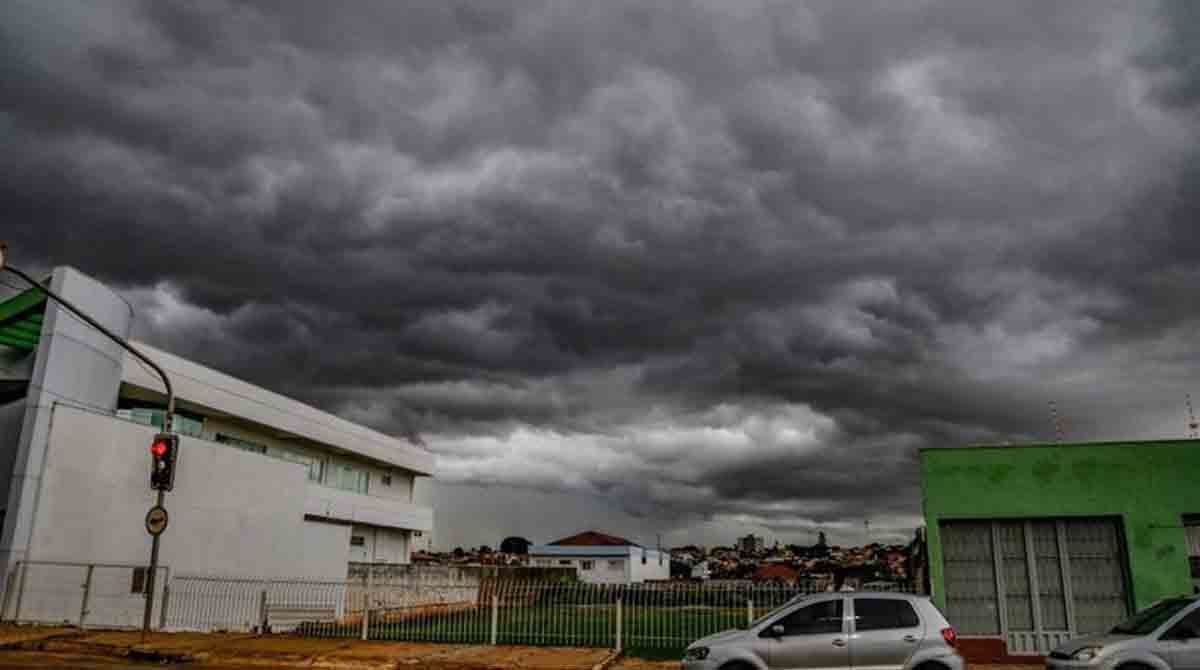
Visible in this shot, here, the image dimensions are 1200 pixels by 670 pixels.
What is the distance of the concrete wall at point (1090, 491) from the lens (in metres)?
18.8

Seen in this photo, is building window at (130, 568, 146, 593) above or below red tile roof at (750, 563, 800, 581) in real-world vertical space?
below

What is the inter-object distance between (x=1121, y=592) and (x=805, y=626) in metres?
9.29

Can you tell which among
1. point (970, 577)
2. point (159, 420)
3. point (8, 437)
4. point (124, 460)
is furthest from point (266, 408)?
point (970, 577)

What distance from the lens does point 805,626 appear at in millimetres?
13648

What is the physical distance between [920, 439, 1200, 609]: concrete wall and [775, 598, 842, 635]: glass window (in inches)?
256

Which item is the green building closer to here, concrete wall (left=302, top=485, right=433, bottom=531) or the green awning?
Result: the green awning

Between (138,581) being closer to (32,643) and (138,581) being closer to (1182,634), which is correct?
(32,643)

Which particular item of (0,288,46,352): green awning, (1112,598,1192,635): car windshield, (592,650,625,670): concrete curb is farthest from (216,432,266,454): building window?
→ (1112,598,1192,635): car windshield

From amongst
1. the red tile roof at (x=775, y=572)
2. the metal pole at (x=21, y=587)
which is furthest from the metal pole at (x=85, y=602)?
the red tile roof at (x=775, y=572)

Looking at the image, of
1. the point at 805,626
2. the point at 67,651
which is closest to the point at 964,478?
the point at 805,626

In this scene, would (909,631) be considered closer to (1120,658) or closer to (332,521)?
(1120,658)

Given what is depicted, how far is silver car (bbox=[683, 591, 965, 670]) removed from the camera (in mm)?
13203

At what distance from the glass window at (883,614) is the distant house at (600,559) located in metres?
62.4

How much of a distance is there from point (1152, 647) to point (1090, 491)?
21.5ft
